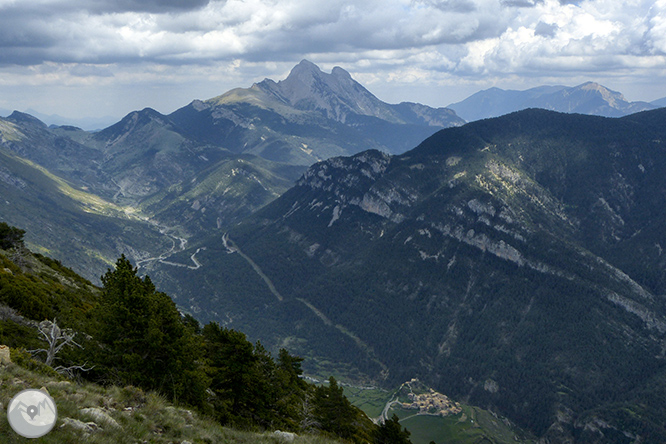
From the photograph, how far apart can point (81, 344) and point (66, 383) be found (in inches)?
695

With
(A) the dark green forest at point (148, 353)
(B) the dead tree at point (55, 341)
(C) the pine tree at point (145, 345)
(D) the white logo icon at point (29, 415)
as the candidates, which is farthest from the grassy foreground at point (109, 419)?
(C) the pine tree at point (145, 345)

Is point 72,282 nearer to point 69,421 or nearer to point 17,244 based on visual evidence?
point 17,244

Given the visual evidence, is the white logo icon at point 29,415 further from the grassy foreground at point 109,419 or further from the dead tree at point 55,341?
the dead tree at point 55,341

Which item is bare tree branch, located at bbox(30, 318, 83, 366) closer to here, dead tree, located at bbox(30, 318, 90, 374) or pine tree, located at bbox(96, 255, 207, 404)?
dead tree, located at bbox(30, 318, 90, 374)

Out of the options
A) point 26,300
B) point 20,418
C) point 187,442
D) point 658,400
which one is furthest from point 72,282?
Answer: point 658,400

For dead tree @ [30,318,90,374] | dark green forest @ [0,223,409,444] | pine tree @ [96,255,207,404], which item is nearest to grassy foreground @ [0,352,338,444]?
dead tree @ [30,318,90,374]

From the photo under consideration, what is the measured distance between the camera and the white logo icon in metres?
18.8

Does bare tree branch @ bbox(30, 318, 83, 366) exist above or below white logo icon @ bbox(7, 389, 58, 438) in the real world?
below

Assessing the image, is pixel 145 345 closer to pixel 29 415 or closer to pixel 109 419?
pixel 109 419

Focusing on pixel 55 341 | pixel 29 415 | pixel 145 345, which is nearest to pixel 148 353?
pixel 145 345

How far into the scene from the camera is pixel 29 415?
18969 mm

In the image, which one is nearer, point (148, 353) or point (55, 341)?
point (55, 341)

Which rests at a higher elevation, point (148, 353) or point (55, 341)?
point (55, 341)

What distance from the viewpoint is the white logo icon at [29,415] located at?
18812 mm
